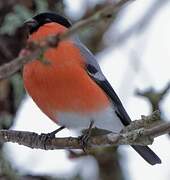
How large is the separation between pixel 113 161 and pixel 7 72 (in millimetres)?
2283

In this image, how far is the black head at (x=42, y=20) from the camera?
3.45 m

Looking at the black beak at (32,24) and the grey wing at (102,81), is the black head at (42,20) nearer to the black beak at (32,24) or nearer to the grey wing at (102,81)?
the black beak at (32,24)

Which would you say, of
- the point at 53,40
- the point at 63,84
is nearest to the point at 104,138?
the point at 63,84

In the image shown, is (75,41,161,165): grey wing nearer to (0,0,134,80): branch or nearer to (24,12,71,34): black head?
(24,12,71,34): black head

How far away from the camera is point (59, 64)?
123 inches

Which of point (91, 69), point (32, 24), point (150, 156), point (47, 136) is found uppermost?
point (32, 24)

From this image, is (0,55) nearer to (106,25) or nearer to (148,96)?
(106,25)

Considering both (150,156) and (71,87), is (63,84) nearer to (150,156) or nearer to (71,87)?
(71,87)

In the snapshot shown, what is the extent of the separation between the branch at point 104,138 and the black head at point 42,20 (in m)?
0.78

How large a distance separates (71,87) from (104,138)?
686mm

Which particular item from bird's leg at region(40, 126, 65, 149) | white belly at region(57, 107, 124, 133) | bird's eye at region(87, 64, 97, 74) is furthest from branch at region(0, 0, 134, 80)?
bird's eye at region(87, 64, 97, 74)

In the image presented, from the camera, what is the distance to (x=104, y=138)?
8.22 ft

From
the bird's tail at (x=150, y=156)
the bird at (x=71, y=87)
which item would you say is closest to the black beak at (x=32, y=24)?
the bird at (x=71, y=87)

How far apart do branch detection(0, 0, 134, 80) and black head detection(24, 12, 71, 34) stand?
2051mm
